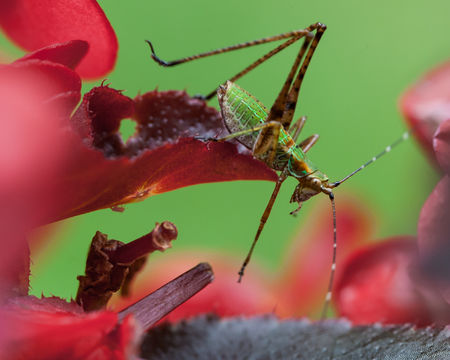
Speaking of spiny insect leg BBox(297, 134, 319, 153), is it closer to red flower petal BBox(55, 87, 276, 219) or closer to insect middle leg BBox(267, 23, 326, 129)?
insect middle leg BBox(267, 23, 326, 129)

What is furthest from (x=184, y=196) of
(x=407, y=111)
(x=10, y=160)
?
(x=10, y=160)

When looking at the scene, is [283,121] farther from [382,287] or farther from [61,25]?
[61,25]

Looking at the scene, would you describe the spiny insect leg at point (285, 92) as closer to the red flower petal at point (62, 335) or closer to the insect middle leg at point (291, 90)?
the insect middle leg at point (291, 90)

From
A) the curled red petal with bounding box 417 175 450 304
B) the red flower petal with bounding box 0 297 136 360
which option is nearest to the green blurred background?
the curled red petal with bounding box 417 175 450 304

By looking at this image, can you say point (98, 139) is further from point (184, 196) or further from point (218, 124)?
point (184, 196)

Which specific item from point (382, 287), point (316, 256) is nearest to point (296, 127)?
point (316, 256)

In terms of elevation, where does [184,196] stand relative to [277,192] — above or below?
above

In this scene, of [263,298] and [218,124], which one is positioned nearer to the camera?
[218,124]
